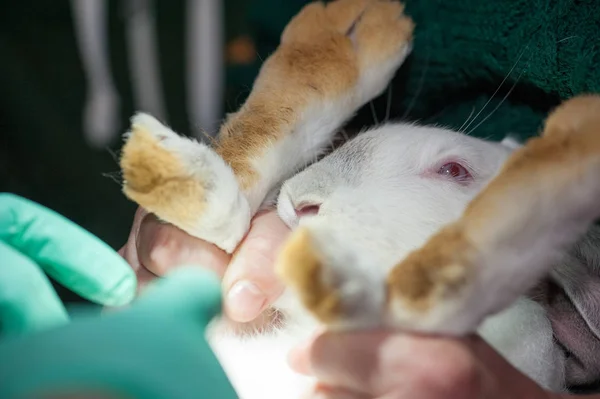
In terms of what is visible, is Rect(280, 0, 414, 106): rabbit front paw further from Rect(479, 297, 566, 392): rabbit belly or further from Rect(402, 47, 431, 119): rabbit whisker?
Rect(479, 297, 566, 392): rabbit belly

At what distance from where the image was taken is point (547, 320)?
659 mm

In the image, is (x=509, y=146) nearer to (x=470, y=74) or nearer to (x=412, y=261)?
(x=470, y=74)

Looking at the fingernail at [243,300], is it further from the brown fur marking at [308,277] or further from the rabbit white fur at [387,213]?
the brown fur marking at [308,277]

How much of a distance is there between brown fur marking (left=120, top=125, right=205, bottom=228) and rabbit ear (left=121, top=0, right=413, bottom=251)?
2 centimetres

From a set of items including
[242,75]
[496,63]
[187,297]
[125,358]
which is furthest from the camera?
[242,75]

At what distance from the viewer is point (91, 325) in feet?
1.13

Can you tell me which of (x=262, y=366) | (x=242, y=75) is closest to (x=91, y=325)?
(x=262, y=366)

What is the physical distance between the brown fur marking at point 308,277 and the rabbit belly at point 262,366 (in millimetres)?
199

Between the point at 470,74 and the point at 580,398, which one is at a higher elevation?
the point at 470,74

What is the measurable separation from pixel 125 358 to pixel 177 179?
320 millimetres

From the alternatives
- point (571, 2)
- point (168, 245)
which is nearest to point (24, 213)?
point (168, 245)

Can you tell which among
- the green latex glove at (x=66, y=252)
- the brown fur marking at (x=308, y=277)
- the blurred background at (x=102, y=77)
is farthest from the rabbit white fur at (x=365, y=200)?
the blurred background at (x=102, y=77)

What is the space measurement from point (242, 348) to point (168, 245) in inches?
5.7

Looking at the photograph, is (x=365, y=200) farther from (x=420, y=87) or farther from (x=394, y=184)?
(x=420, y=87)
